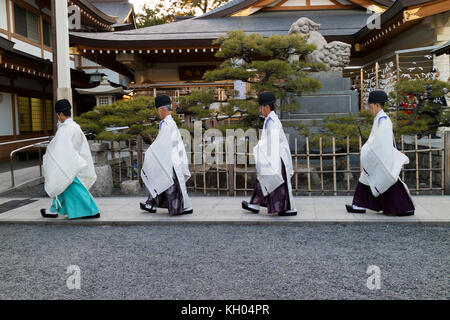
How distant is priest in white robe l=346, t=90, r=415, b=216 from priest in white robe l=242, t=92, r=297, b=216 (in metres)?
1.01

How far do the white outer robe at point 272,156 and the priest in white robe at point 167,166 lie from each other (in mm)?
1139

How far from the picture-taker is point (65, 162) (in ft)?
18.7

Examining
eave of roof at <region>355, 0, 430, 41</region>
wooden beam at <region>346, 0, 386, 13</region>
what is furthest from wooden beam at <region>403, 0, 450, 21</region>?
wooden beam at <region>346, 0, 386, 13</region>

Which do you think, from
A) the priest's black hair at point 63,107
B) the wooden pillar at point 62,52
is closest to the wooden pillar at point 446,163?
the priest's black hair at point 63,107

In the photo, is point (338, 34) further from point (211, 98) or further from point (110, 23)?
point (110, 23)

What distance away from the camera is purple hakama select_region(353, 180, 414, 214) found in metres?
5.48

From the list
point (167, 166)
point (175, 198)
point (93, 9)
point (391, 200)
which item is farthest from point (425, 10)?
point (93, 9)

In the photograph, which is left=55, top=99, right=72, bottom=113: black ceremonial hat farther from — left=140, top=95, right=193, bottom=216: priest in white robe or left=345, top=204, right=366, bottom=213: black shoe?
left=345, top=204, right=366, bottom=213: black shoe

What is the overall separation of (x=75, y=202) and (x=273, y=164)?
2.77 metres

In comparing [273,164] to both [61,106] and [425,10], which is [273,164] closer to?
[61,106]

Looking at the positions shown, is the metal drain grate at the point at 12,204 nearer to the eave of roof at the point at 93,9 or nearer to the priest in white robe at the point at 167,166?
the priest in white robe at the point at 167,166

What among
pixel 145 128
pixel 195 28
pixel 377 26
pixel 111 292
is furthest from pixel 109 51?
pixel 111 292

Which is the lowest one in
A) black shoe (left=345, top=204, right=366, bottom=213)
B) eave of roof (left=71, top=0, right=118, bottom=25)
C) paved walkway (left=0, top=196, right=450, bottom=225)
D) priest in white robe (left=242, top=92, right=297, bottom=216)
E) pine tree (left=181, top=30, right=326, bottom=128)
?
paved walkway (left=0, top=196, right=450, bottom=225)

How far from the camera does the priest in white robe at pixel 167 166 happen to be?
5.89m
